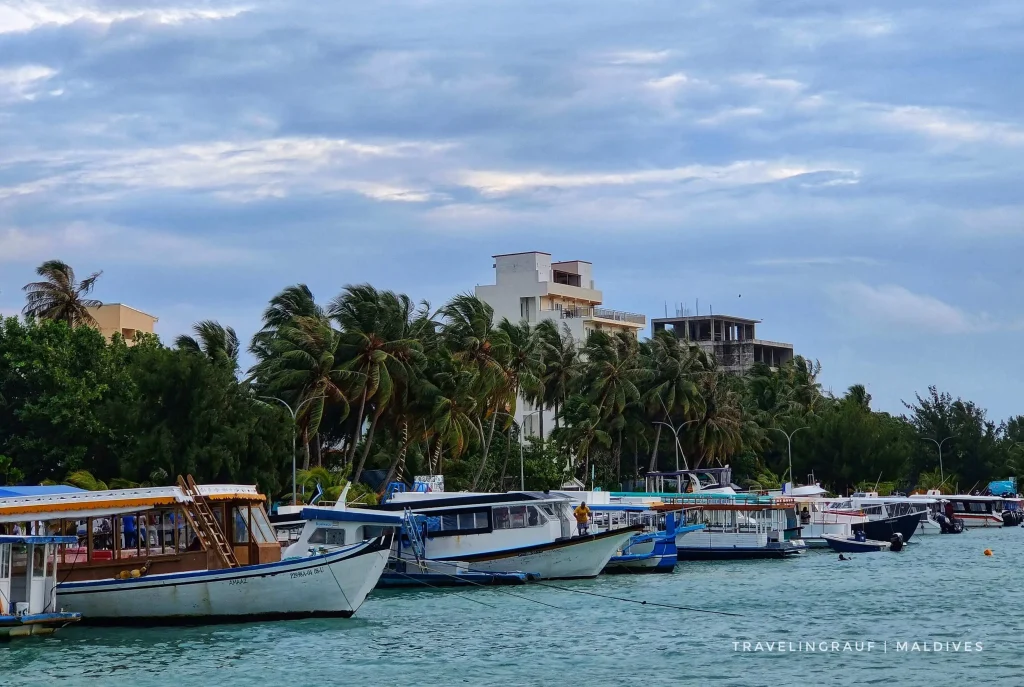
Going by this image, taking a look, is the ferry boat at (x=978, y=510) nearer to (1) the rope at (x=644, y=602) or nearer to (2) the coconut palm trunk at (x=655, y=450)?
(2) the coconut palm trunk at (x=655, y=450)

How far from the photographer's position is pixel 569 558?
5028 cm

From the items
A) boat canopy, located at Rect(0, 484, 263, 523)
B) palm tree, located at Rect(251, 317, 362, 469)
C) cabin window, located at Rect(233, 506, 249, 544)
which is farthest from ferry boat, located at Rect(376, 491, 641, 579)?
palm tree, located at Rect(251, 317, 362, 469)

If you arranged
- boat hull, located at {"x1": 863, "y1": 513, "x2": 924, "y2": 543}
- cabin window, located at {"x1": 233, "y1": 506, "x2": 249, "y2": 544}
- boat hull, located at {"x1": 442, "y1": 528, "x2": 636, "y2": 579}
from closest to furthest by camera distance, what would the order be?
1. cabin window, located at {"x1": 233, "y1": 506, "x2": 249, "y2": 544}
2. boat hull, located at {"x1": 442, "y1": 528, "x2": 636, "y2": 579}
3. boat hull, located at {"x1": 863, "y1": 513, "x2": 924, "y2": 543}

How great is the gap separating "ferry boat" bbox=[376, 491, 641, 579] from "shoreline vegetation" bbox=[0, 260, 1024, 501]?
1521cm

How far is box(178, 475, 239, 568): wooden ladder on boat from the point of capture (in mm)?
35312

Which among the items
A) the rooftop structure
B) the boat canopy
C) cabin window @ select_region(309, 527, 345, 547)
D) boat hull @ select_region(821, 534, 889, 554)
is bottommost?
boat hull @ select_region(821, 534, 889, 554)

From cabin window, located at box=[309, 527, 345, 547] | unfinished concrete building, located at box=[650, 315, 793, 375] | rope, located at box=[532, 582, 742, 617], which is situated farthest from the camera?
unfinished concrete building, located at box=[650, 315, 793, 375]

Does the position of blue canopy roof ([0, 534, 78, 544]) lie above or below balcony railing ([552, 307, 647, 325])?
below

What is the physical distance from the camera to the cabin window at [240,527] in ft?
123

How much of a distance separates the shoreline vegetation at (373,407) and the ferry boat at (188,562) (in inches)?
890

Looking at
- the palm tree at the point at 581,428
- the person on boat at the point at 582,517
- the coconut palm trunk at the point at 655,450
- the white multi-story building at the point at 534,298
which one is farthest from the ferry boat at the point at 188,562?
the white multi-story building at the point at 534,298

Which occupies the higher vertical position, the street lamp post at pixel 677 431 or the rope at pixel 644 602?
the street lamp post at pixel 677 431

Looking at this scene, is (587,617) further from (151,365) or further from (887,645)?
→ (151,365)

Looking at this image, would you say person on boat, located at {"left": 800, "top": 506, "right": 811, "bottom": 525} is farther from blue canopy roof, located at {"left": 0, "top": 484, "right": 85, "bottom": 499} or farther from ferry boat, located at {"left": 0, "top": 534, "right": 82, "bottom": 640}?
ferry boat, located at {"left": 0, "top": 534, "right": 82, "bottom": 640}
